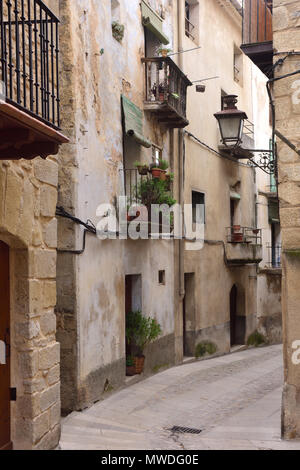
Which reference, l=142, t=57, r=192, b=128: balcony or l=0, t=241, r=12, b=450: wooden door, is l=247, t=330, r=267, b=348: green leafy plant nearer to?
l=142, t=57, r=192, b=128: balcony

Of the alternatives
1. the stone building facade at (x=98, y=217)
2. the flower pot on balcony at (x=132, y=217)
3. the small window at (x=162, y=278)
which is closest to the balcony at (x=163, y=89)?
the stone building facade at (x=98, y=217)

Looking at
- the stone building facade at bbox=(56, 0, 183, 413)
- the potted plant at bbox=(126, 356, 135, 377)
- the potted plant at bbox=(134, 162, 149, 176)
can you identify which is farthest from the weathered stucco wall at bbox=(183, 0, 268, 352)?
the potted plant at bbox=(126, 356, 135, 377)

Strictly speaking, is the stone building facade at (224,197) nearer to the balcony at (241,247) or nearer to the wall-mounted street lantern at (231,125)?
the balcony at (241,247)

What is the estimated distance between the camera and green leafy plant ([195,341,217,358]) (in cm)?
1509

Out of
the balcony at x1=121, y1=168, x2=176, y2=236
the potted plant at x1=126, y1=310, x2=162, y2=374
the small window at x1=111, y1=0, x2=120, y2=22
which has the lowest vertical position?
the potted plant at x1=126, y1=310, x2=162, y2=374

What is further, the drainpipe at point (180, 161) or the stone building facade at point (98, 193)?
the drainpipe at point (180, 161)

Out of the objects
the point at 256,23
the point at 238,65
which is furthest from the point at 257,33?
the point at 238,65

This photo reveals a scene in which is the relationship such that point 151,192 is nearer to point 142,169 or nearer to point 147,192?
point 147,192

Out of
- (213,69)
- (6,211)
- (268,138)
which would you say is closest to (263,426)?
(6,211)

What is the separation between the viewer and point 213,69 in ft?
54.5

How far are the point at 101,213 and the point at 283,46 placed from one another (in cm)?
405

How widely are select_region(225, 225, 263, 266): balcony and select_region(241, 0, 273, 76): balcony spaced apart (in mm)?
8927

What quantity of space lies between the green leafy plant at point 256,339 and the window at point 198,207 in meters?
4.96

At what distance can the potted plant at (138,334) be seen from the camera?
1125 cm
